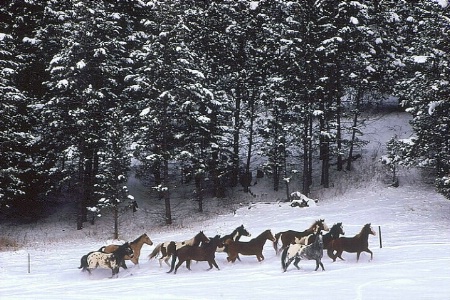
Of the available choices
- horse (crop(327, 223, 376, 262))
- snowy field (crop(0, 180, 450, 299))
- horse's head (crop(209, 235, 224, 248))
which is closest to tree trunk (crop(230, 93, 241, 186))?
snowy field (crop(0, 180, 450, 299))

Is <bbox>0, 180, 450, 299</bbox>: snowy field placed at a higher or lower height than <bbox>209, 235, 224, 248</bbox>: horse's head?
lower

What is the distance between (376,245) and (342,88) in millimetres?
18468

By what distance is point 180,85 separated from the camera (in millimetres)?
28438

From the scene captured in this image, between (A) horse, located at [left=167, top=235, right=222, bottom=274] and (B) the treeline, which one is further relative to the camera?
(B) the treeline

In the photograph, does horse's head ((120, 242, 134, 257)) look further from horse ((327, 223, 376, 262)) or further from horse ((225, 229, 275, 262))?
horse ((327, 223, 376, 262))

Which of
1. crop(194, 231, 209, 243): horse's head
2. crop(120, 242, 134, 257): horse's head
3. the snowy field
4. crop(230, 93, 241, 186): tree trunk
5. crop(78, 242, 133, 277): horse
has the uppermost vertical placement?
crop(230, 93, 241, 186): tree trunk

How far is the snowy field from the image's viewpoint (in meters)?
10.5

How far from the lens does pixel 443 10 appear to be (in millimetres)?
25156

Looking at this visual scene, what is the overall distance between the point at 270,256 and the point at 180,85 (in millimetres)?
15652

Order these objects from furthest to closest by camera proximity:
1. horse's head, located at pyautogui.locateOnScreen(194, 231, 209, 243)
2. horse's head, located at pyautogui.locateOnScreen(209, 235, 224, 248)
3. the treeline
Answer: the treeline, horse's head, located at pyautogui.locateOnScreen(194, 231, 209, 243), horse's head, located at pyautogui.locateOnScreen(209, 235, 224, 248)

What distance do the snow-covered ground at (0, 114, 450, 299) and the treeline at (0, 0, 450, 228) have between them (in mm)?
2255

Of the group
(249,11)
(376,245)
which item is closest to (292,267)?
(376,245)

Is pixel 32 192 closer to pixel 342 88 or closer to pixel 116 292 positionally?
pixel 116 292

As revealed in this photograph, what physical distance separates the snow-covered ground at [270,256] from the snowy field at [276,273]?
3cm
